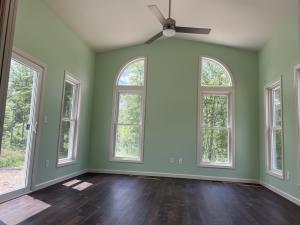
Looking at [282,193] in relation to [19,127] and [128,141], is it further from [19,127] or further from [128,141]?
[19,127]

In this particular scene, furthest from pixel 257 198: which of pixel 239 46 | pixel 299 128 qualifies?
pixel 239 46

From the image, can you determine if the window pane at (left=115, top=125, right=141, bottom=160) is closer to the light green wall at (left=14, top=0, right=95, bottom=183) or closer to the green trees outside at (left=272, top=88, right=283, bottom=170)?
the light green wall at (left=14, top=0, right=95, bottom=183)

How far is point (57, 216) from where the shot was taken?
2.63 metres

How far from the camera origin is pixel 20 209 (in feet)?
9.20

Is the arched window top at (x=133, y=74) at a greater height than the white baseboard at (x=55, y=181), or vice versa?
the arched window top at (x=133, y=74)

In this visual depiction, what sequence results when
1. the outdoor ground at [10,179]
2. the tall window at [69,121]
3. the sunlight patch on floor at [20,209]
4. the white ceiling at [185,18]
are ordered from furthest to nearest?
the tall window at [69,121]
the white ceiling at [185,18]
the outdoor ground at [10,179]
the sunlight patch on floor at [20,209]

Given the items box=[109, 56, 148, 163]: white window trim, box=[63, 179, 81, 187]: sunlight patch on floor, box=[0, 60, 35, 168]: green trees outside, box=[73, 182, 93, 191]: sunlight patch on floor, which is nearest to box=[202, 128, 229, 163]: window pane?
box=[109, 56, 148, 163]: white window trim

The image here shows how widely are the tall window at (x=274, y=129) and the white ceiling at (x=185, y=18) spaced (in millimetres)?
1091

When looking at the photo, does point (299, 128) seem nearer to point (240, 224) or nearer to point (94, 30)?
point (240, 224)

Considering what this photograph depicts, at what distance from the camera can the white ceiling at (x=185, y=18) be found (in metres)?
3.87

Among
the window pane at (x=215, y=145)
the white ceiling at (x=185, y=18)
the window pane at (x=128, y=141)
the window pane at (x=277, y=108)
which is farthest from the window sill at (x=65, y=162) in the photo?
the window pane at (x=277, y=108)

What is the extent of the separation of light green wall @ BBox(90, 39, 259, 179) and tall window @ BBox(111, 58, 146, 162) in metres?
0.14

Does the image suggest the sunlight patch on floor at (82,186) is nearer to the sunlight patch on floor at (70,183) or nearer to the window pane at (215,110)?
the sunlight patch on floor at (70,183)

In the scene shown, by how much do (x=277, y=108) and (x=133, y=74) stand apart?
3.31 m
